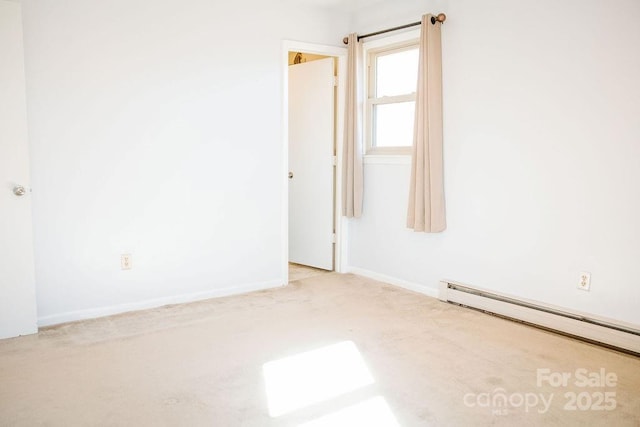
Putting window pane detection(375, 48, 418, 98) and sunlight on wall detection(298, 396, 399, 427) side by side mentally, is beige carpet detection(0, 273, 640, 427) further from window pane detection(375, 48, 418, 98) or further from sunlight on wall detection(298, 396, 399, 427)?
window pane detection(375, 48, 418, 98)

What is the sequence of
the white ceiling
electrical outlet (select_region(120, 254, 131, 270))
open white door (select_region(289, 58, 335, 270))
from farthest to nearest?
open white door (select_region(289, 58, 335, 270)) < the white ceiling < electrical outlet (select_region(120, 254, 131, 270))

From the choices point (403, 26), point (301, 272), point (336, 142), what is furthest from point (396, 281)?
point (403, 26)

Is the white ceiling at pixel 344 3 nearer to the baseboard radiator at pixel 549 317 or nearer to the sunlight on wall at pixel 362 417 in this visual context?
the baseboard radiator at pixel 549 317

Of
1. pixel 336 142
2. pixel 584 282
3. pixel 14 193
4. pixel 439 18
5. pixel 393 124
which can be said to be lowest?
pixel 584 282

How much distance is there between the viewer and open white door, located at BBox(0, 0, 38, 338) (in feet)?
9.11

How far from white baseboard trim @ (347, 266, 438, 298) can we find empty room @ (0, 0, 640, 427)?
0.12 ft

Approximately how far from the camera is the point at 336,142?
181 inches

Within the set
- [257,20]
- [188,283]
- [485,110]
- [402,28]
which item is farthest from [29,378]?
[402,28]

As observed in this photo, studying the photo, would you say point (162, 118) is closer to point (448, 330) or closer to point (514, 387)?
point (448, 330)

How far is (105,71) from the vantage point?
321 cm

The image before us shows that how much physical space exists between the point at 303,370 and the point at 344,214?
7.16ft

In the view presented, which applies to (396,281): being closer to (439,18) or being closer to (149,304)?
(149,304)

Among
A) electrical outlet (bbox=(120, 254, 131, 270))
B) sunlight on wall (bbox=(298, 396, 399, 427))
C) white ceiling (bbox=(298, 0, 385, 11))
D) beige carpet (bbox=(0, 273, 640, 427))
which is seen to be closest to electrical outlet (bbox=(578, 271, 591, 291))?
beige carpet (bbox=(0, 273, 640, 427))

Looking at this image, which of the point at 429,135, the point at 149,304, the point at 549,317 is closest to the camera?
the point at 549,317
